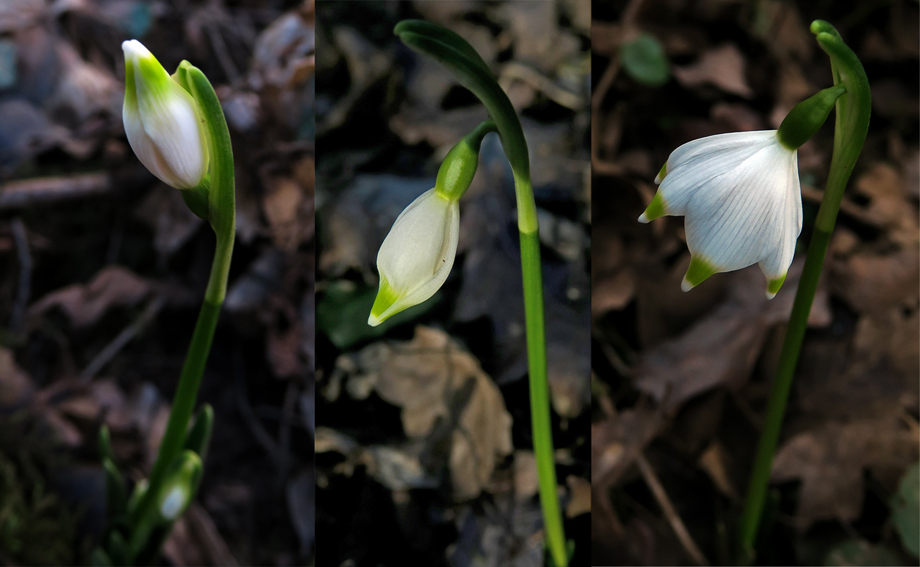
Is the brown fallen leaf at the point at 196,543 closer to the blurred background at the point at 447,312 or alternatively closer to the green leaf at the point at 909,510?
the blurred background at the point at 447,312

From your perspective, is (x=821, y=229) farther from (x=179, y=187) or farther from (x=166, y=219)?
(x=166, y=219)

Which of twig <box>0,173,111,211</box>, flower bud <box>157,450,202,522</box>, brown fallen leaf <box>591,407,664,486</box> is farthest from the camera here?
twig <box>0,173,111,211</box>

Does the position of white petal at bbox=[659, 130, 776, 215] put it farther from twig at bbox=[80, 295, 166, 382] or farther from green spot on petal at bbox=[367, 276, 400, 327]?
twig at bbox=[80, 295, 166, 382]

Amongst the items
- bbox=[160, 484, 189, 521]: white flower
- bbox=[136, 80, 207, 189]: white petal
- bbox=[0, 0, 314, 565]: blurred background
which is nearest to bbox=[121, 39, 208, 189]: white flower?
bbox=[136, 80, 207, 189]: white petal

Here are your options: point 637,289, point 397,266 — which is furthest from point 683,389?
point 397,266

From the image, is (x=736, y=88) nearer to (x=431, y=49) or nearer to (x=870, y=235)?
(x=870, y=235)
